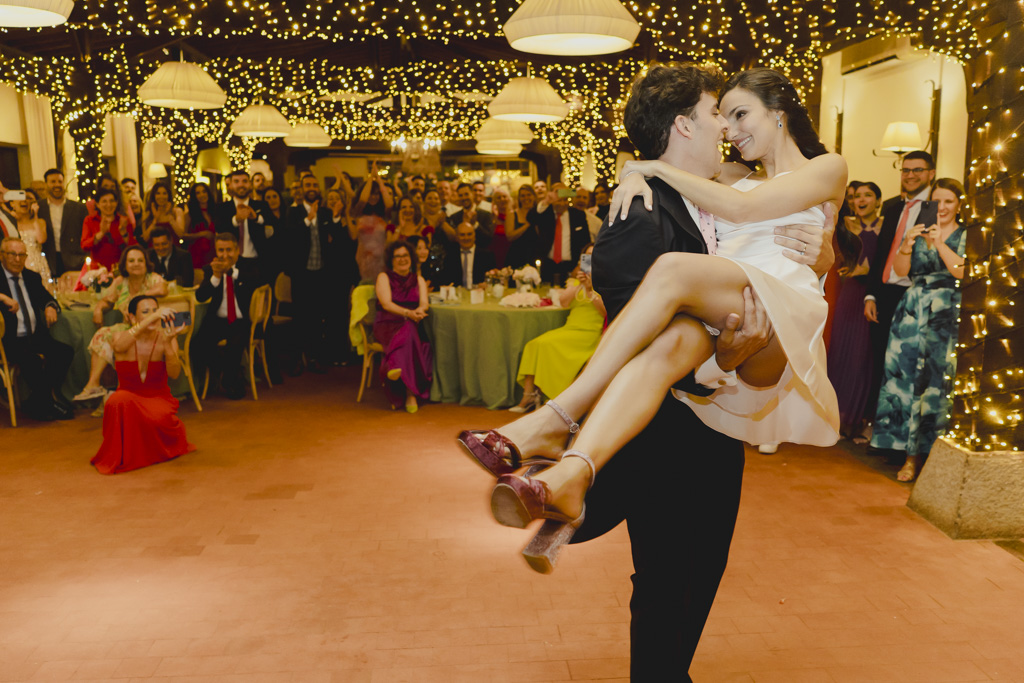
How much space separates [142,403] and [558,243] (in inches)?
156

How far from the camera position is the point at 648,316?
5.24 feet

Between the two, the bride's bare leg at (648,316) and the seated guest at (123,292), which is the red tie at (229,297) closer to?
the seated guest at (123,292)

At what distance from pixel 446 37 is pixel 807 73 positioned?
418 centimetres

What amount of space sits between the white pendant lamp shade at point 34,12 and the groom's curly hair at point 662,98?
9.61ft

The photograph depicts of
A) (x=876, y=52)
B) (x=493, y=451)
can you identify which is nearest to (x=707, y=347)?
(x=493, y=451)

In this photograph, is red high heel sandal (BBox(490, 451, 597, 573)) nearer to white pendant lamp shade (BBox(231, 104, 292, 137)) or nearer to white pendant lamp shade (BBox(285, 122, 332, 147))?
white pendant lamp shade (BBox(231, 104, 292, 137))

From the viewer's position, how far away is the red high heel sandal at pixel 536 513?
147cm

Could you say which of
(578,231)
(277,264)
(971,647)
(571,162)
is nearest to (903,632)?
(971,647)

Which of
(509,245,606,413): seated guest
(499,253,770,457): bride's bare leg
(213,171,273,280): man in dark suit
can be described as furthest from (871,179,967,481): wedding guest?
(213,171,273,280): man in dark suit

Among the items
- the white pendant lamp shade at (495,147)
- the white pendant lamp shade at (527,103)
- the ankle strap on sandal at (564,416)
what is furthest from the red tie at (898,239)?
the white pendant lamp shade at (495,147)

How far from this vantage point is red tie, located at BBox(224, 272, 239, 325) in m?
6.38

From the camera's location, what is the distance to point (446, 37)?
1021 cm

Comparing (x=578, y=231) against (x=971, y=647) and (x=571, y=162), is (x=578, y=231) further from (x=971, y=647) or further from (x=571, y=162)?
(x=571, y=162)

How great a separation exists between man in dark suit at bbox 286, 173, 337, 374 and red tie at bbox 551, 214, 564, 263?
6.32 feet
